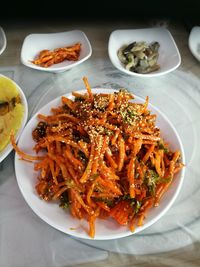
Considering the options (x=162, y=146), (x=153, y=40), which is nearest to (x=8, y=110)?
(x=162, y=146)

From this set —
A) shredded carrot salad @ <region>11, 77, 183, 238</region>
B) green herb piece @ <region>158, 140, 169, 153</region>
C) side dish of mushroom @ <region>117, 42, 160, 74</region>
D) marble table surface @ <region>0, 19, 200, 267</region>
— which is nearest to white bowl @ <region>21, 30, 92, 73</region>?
marble table surface @ <region>0, 19, 200, 267</region>

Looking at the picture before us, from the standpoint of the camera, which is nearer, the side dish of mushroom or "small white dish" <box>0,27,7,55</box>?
the side dish of mushroom

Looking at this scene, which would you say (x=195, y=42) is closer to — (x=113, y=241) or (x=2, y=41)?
(x=2, y=41)

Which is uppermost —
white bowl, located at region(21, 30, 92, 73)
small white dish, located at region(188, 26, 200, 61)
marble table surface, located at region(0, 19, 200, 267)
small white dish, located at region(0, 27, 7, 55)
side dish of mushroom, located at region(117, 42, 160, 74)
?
small white dish, located at region(188, 26, 200, 61)

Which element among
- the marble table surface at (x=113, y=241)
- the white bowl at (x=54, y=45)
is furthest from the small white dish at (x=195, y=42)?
the white bowl at (x=54, y=45)

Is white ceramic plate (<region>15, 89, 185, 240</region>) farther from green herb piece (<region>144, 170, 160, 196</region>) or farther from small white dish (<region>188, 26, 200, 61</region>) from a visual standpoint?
small white dish (<region>188, 26, 200, 61</region>)

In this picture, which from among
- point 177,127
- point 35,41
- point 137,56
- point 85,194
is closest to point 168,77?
point 137,56

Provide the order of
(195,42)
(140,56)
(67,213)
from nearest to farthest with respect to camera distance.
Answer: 1. (67,213)
2. (140,56)
3. (195,42)

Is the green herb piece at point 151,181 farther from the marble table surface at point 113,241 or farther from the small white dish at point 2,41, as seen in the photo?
the small white dish at point 2,41
